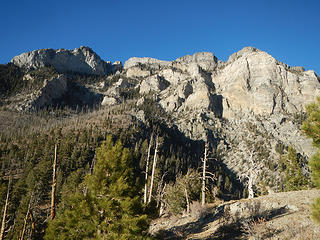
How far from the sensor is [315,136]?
655 centimetres

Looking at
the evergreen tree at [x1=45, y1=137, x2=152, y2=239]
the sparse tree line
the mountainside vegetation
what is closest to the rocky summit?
the mountainside vegetation

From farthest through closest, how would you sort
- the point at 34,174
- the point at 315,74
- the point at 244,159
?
the point at 315,74 < the point at 244,159 < the point at 34,174

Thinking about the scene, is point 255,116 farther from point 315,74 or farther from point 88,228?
point 88,228

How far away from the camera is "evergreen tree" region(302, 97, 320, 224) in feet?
19.7

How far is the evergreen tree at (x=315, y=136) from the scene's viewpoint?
600 centimetres

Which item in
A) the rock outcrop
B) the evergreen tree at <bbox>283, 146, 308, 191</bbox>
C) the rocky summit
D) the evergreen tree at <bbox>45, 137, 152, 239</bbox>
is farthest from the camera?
the rocky summit

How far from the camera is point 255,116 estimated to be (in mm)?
167875

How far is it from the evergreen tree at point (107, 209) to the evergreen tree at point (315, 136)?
846 cm

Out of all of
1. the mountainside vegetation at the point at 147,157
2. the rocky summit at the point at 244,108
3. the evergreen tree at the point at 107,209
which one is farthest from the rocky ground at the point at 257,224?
the rocky summit at the point at 244,108

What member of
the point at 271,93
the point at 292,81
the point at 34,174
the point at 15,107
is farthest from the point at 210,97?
the point at 15,107

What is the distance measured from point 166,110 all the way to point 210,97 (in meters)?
40.1

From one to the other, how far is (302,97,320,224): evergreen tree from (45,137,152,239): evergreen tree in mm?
8461

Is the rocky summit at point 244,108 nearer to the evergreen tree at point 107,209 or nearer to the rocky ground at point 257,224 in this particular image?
the rocky ground at point 257,224

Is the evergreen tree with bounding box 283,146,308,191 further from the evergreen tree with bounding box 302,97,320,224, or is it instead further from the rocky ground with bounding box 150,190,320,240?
the evergreen tree with bounding box 302,97,320,224
